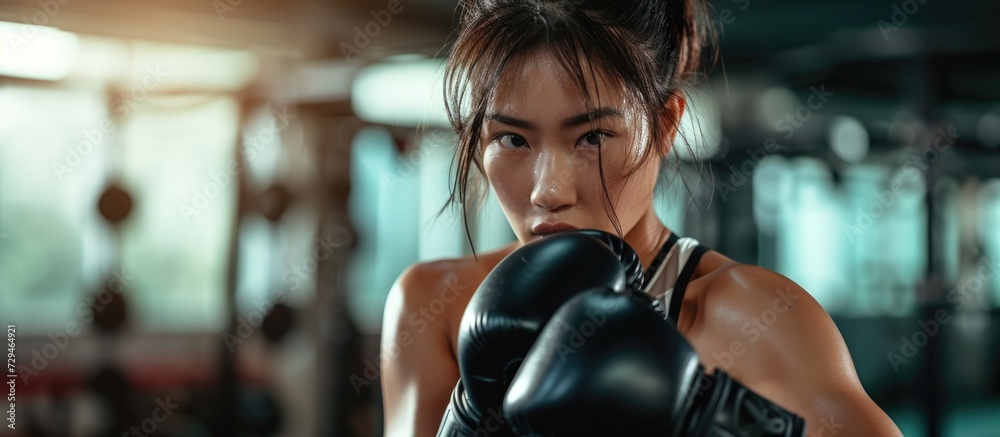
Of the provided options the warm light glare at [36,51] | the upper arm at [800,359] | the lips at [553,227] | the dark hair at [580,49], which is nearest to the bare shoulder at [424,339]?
the dark hair at [580,49]

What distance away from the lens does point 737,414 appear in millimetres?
720

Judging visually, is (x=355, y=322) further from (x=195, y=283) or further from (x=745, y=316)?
(x=745, y=316)

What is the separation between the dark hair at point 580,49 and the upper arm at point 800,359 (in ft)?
0.60

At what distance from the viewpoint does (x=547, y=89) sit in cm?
A: 98

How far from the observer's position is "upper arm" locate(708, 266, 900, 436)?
85 centimetres

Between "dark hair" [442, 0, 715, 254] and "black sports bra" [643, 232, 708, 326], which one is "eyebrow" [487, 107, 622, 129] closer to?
"dark hair" [442, 0, 715, 254]

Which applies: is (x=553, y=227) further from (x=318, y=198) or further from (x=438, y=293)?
(x=318, y=198)

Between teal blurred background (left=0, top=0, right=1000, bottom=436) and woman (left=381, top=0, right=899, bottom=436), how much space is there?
244 cm

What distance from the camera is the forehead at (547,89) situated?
3.19 ft

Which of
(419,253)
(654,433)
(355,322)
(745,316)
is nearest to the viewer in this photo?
(654,433)

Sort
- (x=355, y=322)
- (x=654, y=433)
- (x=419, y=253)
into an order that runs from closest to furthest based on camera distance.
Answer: (x=654, y=433)
(x=355, y=322)
(x=419, y=253)

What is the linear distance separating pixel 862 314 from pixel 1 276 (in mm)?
4633

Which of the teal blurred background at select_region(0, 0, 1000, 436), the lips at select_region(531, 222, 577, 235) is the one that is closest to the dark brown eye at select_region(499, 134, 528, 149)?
the lips at select_region(531, 222, 577, 235)

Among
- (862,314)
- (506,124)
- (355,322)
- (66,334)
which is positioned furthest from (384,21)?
(506,124)
